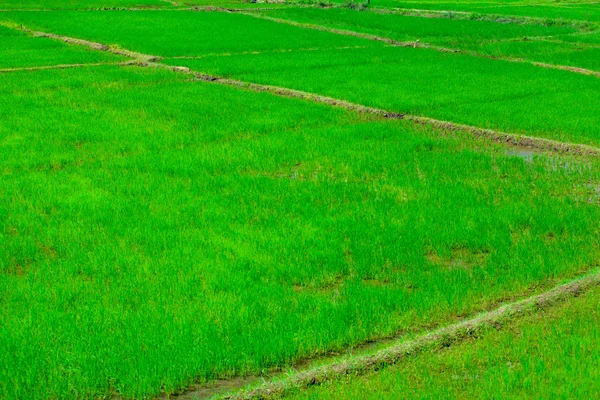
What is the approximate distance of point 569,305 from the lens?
14.5 feet

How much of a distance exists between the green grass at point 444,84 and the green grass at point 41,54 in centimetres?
191

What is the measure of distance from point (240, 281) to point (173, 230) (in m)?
1.14

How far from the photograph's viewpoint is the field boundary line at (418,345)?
3.52 m

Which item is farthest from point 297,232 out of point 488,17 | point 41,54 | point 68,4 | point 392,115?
point 68,4

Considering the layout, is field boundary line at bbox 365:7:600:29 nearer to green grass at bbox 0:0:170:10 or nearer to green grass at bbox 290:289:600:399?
green grass at bbox 0:0:170:10

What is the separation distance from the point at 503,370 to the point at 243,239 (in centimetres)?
235

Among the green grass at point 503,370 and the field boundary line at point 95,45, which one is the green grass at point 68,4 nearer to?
the field boundary line at point 95,45

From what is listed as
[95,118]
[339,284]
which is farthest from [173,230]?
[95,118]

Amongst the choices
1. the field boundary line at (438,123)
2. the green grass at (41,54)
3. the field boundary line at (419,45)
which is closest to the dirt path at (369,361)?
the field boundary line at (438,123)

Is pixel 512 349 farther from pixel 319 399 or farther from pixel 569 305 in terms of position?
pixel 319 399

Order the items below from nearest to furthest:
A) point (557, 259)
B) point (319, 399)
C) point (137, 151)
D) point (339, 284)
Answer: point (319, 399)
point (339, 284)
point (557, 259)
point (137, 151)

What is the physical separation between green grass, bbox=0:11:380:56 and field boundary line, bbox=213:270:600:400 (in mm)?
12044

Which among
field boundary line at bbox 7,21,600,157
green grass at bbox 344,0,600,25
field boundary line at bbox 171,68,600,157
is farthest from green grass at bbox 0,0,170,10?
field boundary line at bbox 171,68,600,157

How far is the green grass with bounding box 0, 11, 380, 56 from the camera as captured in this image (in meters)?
16.6
